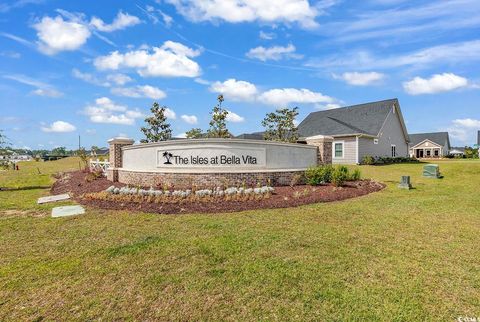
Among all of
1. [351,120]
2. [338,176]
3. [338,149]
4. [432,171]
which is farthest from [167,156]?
[351,120]

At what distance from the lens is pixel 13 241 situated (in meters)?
6.00

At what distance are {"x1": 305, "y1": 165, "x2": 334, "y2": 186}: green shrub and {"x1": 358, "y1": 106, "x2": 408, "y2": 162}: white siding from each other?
47.3 feet

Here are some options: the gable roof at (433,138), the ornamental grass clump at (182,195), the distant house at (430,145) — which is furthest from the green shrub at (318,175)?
the gable roof at (433,138)

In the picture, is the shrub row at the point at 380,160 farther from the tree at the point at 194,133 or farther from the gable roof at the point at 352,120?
the tree at the point at 194,133

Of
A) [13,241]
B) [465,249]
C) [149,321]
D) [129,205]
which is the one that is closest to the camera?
[149,321]

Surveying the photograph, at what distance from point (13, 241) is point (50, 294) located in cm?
306

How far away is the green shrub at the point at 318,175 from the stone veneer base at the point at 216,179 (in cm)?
39

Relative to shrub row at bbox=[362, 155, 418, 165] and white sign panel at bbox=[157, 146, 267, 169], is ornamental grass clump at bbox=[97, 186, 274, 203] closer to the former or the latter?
white sign panel at bbox=[157, 146, 267, 169]

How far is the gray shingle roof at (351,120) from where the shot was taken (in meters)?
27.5

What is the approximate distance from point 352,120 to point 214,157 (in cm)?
2151

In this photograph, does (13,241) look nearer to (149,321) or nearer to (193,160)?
(149,321)

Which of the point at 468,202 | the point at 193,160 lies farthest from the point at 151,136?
the point at 468,202

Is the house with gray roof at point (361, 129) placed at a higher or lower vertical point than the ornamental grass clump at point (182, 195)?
higher

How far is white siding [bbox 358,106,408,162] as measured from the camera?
2662cm
